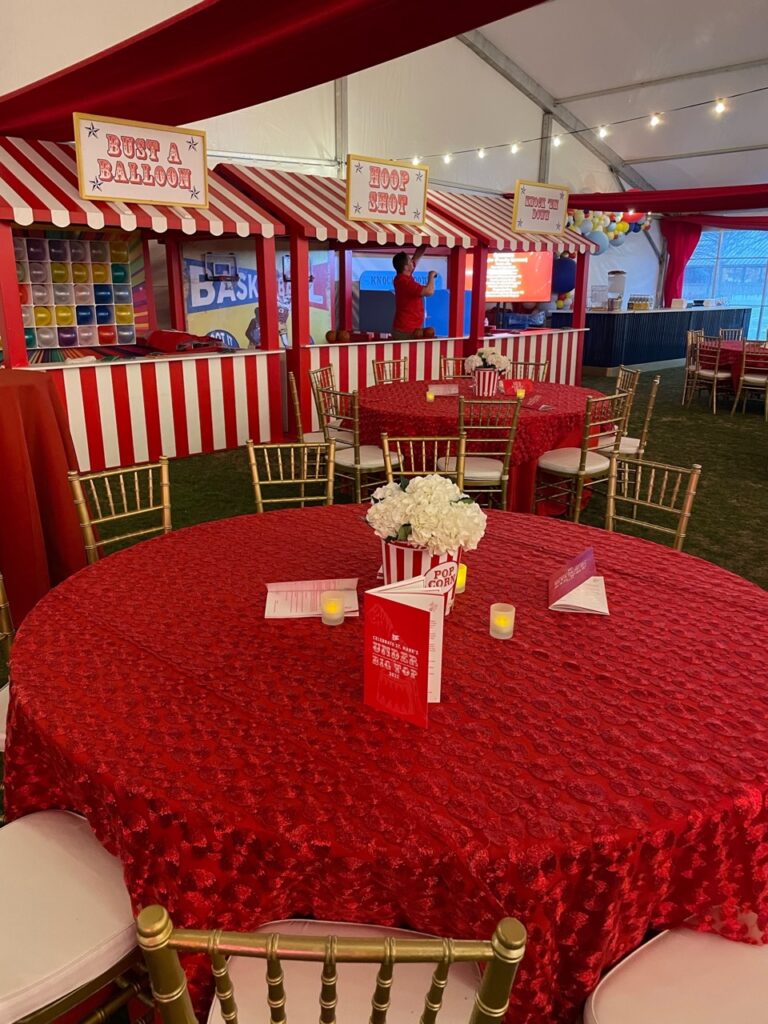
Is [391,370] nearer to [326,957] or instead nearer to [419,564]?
[419,564]

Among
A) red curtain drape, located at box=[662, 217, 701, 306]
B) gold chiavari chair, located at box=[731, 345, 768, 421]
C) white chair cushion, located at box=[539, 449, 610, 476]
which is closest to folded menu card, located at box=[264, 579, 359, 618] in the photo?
white chair cushion, located at box=[539, 449, 610, 476]

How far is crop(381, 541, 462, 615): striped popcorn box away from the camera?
172 cm

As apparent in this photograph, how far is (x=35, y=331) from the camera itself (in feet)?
25.0

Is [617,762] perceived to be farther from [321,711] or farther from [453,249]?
[453,249]

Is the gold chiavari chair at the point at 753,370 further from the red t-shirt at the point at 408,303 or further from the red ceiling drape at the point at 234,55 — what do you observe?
the red ceiling drape at the point at 234,55

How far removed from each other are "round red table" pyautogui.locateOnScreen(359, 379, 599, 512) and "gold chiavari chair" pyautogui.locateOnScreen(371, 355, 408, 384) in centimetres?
160

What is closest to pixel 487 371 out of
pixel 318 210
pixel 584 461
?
pixel 584 461

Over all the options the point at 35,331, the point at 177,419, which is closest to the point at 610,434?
the point at 177,419

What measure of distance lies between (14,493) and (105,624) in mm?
Result: 1863

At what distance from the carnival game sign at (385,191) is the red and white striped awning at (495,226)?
1510 millimetres

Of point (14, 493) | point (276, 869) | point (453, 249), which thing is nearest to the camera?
point (276, 869)

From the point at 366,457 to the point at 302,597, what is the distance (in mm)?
2907

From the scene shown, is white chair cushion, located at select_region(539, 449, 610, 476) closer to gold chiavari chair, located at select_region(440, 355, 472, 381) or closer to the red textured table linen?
gold chiavari chair, located at select_region(440, 355, 472, 381)

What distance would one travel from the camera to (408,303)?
26.4 ft
